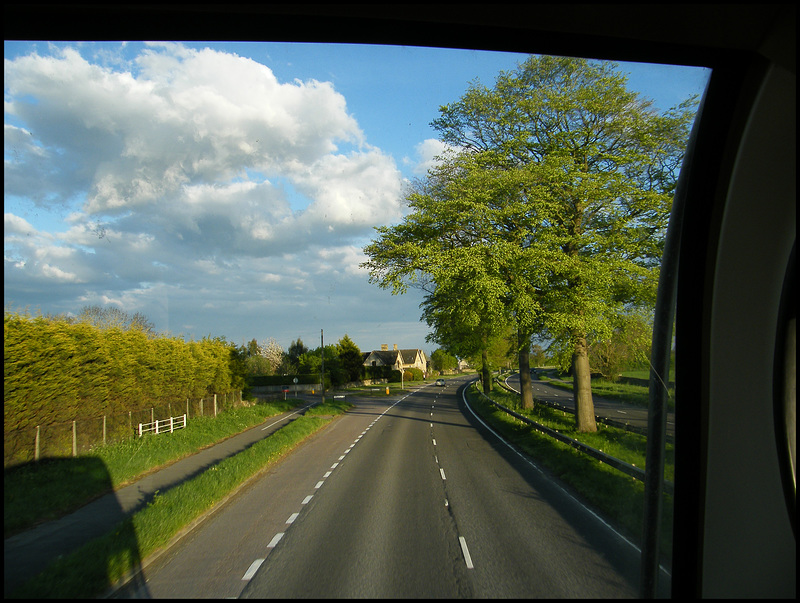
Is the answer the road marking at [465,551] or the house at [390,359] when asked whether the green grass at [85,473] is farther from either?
the house at [390,359]

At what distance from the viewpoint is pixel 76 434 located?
13594 mm

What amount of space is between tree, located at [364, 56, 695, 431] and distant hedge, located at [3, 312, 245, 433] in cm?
946

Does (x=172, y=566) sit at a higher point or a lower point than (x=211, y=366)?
lower

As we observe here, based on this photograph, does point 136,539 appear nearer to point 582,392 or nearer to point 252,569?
point 252,569

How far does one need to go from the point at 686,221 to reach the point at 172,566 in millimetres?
7137

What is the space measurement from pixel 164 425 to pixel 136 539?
55.5 ft

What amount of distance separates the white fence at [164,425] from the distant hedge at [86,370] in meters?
0.82

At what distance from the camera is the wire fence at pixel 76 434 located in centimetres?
919

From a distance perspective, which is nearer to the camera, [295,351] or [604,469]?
[604,469]

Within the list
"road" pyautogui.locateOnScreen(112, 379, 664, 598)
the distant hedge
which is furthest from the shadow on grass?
the distant hedge

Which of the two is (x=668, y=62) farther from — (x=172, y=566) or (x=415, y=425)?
(x=415, y=425)

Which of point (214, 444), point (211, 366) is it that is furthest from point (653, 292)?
point (211, 366)

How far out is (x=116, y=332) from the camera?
17766mm

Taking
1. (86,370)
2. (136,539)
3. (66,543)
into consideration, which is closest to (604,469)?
(136,539)
